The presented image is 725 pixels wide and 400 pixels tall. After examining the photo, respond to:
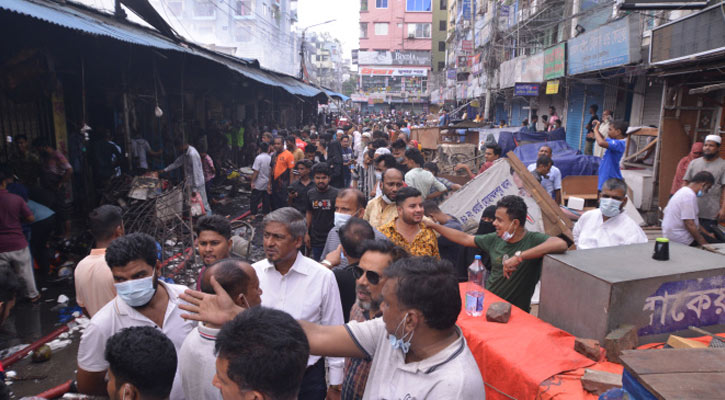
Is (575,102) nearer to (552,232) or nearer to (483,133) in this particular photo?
(483,133)

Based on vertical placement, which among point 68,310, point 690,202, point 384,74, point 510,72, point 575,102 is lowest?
point 68,310

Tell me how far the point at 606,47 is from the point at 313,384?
1173 cm

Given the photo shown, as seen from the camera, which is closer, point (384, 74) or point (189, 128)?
point (189, 128)

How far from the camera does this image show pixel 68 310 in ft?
18.6

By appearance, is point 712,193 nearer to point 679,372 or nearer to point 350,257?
point 350,257

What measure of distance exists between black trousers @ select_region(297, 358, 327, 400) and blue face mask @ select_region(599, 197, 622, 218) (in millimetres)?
2898

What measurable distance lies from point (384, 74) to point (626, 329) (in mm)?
65061

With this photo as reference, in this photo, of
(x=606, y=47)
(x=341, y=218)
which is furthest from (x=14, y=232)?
(x=606, y=47)

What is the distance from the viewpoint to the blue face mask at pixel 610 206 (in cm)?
407

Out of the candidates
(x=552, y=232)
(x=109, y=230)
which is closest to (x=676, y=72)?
(x=552, y=232)

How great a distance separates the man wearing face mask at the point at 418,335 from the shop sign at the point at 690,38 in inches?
307

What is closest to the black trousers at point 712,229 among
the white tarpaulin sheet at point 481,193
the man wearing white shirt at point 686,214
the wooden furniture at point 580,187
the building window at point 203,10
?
the man wearing white shirt at point 686,214

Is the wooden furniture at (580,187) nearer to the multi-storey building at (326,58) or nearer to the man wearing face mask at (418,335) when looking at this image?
the man wearing face mask at (418,335)

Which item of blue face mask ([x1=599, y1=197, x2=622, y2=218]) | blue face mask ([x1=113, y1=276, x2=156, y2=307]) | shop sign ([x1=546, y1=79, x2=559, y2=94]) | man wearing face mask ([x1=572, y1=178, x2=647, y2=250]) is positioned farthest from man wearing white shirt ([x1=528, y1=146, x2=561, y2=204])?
shop sign ([x1=546, y1=79, x2=559, y2=94])
